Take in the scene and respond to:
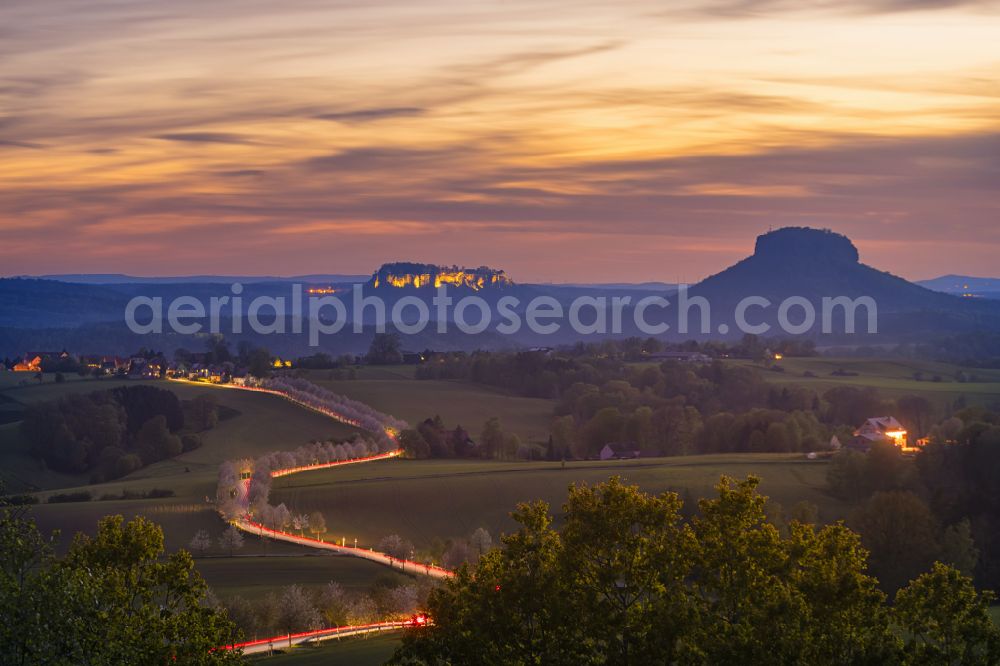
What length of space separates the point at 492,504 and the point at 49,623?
6087 centimetres

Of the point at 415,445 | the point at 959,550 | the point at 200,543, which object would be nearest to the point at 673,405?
the point at 415,445

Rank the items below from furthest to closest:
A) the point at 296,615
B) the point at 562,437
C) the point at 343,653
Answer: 1. the point at 562,437
2. the point at 296,615
3. the point at 343,653

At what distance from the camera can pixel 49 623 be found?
21.1 metres

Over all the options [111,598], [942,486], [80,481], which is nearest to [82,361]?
[80,481]

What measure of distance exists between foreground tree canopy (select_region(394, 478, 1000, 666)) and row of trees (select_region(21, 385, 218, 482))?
95119 mm

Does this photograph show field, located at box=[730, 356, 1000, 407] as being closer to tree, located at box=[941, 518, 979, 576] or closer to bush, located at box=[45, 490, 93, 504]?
tree, located at box=[941, 518, 979, 576]

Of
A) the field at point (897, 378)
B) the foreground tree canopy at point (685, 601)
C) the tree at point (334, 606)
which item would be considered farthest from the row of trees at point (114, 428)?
the foreground tree canopy at point (685, 601)

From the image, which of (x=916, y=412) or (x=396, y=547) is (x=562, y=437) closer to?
(x=916, y=412)

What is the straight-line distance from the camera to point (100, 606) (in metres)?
23.6

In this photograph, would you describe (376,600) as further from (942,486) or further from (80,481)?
(80,481)

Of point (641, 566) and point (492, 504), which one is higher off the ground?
point (641, 566)

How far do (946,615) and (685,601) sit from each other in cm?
512

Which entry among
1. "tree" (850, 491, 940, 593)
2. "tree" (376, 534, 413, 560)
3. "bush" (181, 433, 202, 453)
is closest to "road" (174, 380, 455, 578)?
"tree" (376, 534, 413, 560)

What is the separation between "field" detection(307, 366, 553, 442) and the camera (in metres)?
138
